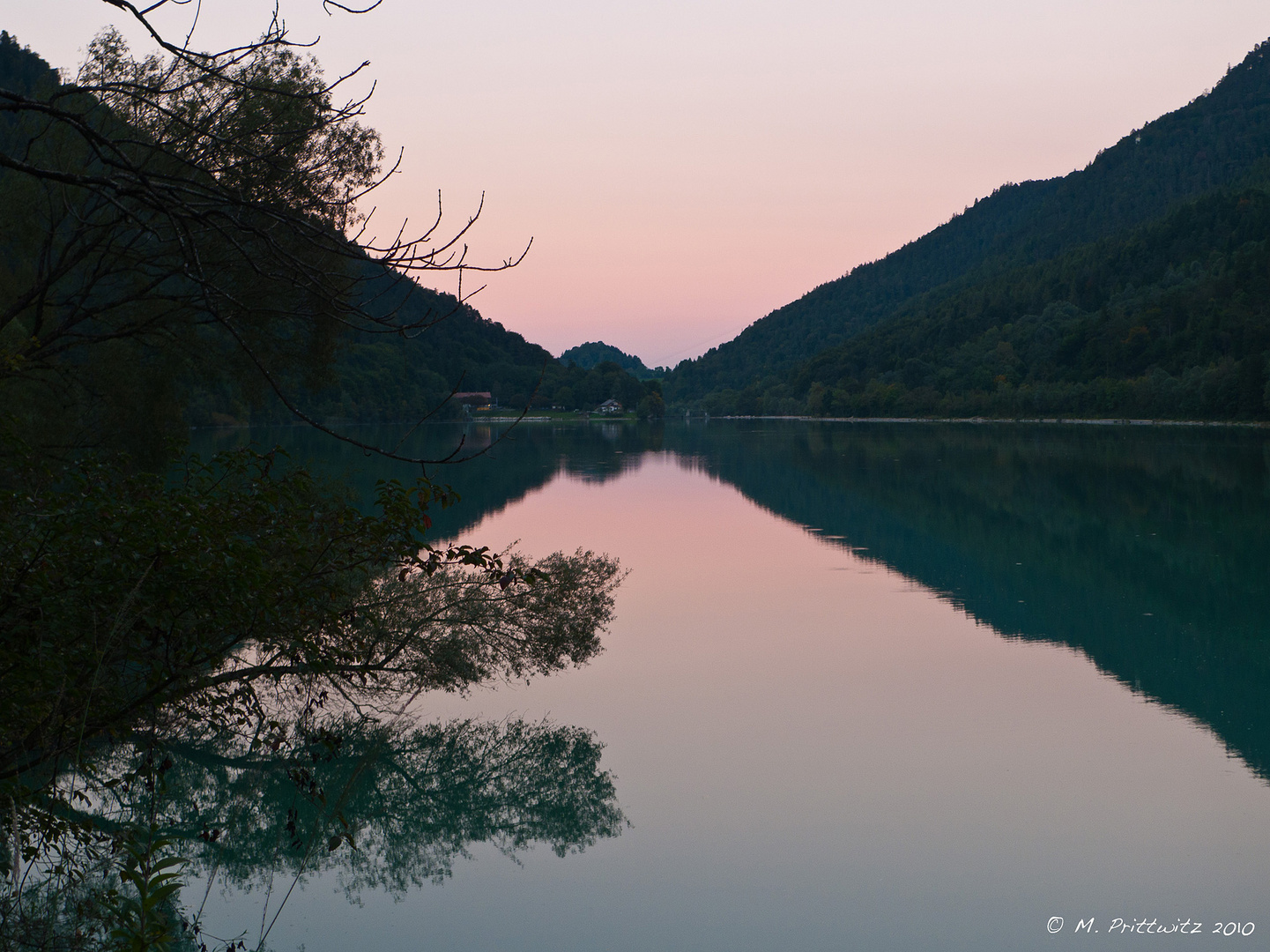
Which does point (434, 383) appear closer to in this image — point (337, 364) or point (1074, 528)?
point (337, 364)

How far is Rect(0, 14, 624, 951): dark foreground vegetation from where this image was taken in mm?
4816

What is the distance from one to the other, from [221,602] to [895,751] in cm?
885

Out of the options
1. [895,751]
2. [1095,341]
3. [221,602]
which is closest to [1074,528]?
[895,751]

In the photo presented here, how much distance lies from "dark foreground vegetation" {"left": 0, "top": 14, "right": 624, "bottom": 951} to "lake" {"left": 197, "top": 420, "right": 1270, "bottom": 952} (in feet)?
2.41

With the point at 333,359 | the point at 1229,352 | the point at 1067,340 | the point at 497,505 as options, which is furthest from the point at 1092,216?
the point at 333,359

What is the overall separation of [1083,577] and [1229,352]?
85.7 m

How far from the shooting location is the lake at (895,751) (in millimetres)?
8508

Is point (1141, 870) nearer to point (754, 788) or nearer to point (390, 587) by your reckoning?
point (754, 788)

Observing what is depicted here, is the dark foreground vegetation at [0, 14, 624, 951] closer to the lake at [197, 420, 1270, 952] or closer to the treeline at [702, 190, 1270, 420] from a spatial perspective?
the lake at [197, 420, 1270, 952]

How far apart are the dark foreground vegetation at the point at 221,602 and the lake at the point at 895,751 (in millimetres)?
735

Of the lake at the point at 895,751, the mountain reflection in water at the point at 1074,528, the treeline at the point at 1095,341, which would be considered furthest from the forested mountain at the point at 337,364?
the treeline at the point at 1095,341

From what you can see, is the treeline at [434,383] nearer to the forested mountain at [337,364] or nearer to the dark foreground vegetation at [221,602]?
the forested mountain at [337,364]

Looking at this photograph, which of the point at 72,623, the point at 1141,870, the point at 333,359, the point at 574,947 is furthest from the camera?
the point at 333,359

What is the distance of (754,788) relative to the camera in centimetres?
1138
